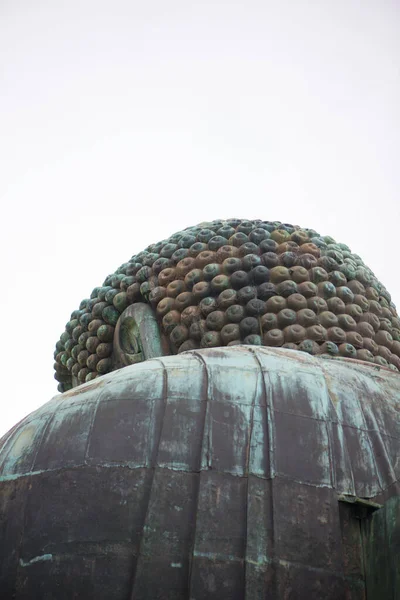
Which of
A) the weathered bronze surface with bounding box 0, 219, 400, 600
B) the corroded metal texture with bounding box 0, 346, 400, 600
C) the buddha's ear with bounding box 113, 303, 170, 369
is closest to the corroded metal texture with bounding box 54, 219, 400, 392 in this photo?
the buddha's ear with bounding box 113, 303, 170, 369

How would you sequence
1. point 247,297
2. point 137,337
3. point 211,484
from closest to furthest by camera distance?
point 211,484, point 247,297, point 137,337

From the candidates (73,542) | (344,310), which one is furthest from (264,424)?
(344,310)

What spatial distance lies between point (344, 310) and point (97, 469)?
3.29 meters

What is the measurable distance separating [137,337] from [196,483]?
3.12 m

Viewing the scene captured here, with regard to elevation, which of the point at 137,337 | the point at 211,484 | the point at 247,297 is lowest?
the point at 211,484

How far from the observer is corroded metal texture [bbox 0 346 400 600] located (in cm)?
518

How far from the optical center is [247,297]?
791 cm

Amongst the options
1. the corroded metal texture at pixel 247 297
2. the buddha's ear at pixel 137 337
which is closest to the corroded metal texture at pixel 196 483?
the corroded metal texture at pixel 247 297

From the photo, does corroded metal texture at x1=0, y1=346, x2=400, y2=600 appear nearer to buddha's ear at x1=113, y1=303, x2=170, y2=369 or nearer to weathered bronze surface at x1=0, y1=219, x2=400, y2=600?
weathered bronze surface at x1=0, y1=219, x2=400, y2=600

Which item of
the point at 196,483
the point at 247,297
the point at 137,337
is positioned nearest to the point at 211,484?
the point at 196,483

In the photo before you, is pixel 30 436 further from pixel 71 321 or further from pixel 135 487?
pixel 71 321

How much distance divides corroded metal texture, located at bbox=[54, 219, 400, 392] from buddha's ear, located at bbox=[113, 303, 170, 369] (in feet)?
0.17

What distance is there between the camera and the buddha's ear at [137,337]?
821 cm

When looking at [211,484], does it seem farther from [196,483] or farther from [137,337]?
[137,337]
